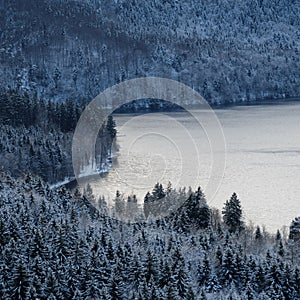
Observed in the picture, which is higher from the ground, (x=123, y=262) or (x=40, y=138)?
(x=40, y=138)

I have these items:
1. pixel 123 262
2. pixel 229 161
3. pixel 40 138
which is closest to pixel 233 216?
pixel 123 262

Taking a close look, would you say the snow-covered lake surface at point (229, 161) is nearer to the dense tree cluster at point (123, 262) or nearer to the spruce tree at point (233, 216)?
the spruce tree at point (233, 216)

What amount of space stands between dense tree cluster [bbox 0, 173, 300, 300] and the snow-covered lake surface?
2118 centimetres

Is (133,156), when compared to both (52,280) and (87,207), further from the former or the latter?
(52,280)

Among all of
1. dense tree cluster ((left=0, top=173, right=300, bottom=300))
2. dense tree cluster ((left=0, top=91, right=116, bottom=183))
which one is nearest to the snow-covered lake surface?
dense tree cluster ((left=0, top=91, right=116, bottom=183))

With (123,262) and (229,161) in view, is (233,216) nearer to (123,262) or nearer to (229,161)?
(123,262)

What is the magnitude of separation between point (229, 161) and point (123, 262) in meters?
63.6

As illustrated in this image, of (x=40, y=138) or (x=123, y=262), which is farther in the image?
(x=40, y=138)

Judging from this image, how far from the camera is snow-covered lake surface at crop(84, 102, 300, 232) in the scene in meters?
80.1

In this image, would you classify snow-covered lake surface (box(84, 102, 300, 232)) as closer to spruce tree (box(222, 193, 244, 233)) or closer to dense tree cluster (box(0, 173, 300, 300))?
spruce tree (box(222, 193, 244, 233))

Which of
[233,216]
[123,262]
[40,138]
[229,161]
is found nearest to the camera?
[123,262]

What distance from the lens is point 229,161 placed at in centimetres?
10425

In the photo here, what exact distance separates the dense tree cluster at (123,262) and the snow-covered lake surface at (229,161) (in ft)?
69.5

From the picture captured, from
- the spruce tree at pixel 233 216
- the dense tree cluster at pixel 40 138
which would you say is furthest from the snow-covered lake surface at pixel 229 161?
the spruce tree at pixel 233 216
